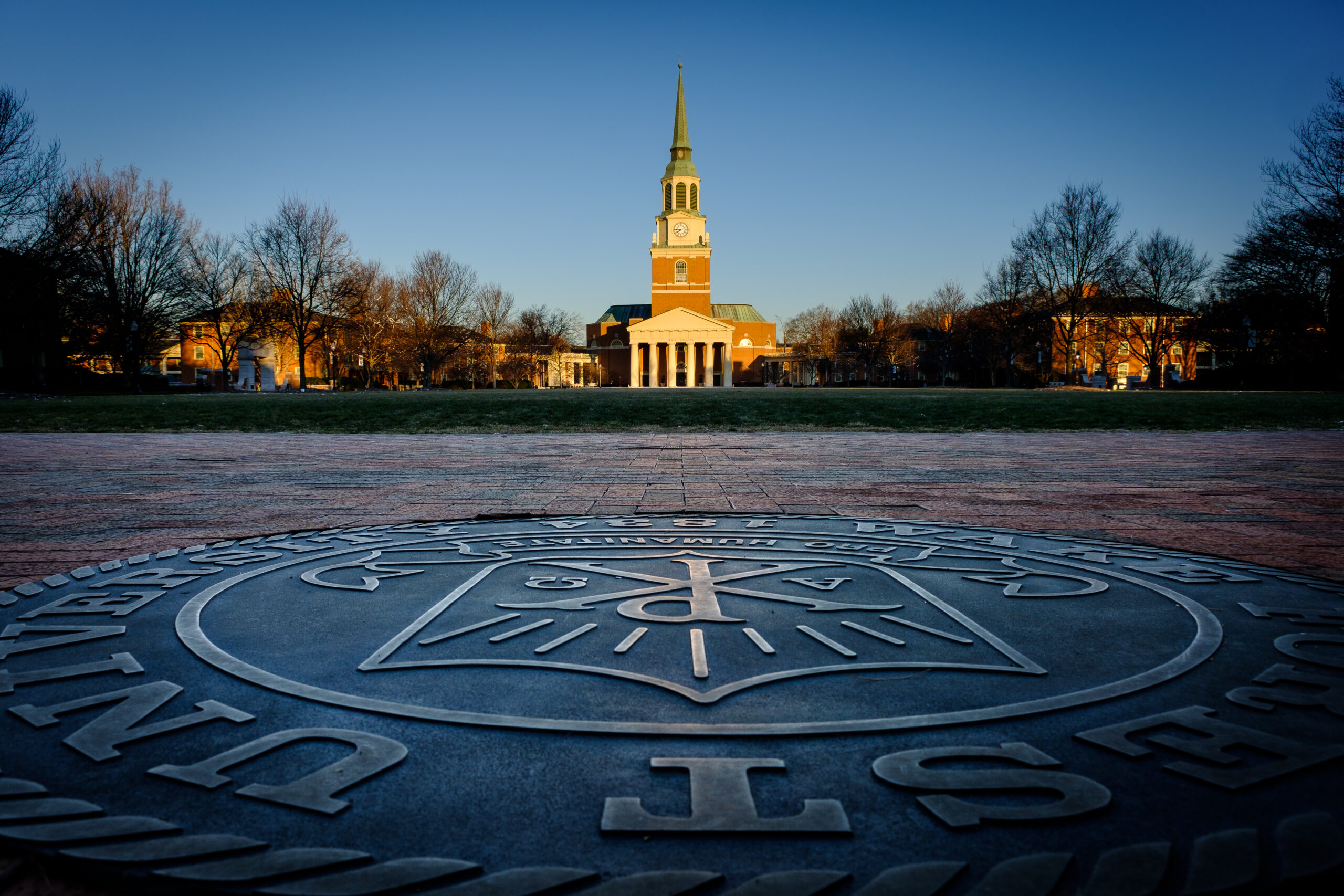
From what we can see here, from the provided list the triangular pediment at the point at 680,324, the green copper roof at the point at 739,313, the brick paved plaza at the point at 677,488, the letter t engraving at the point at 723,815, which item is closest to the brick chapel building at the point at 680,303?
the triangular pediment at the point at 680,324

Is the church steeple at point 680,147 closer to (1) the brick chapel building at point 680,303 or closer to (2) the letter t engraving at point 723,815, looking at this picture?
(1) the brick chapel building at point 680,303

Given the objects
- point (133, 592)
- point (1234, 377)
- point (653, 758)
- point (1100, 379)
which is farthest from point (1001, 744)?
point (1100, 379)

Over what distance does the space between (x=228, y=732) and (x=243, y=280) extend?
5574 cm

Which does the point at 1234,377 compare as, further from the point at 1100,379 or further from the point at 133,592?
the point at 133,592

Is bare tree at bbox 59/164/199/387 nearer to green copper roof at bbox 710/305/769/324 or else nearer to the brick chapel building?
the brick chapel building

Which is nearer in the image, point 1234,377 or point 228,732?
point 228,732

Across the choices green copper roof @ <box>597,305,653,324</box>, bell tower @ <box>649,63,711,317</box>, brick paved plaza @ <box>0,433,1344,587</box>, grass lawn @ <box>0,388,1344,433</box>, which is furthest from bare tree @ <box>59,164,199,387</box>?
green copper roof @ <box>597,305,653,324</box>

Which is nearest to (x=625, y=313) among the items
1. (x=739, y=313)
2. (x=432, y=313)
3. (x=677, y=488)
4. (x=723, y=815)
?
(x=739, y=313)

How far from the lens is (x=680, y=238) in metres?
91.9

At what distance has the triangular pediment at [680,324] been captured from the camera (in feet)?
289

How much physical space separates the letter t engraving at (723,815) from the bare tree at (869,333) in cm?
7654

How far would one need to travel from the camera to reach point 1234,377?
5078 cm

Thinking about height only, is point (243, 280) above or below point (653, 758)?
above

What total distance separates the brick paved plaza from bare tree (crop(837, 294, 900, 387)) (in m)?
65.1
